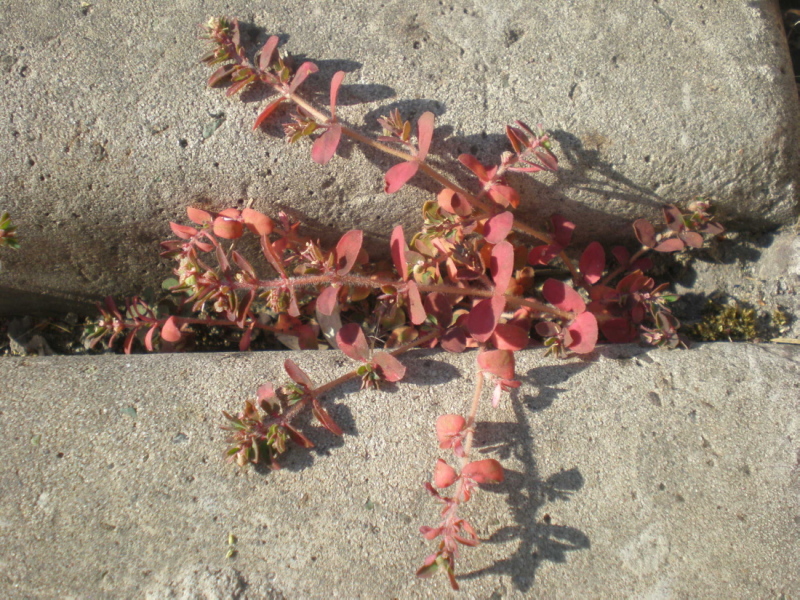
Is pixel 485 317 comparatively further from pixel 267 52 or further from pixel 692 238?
pixel 267 52

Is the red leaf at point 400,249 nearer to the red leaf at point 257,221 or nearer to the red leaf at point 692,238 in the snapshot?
the red leaf at point 257,221

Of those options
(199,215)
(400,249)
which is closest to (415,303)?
(400,249)

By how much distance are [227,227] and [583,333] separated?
1294 millimetres

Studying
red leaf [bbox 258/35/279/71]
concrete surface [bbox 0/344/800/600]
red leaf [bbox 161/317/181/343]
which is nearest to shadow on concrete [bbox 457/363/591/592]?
concrete surface [bbox 0/344/800/600]

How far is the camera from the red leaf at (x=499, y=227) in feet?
6.01

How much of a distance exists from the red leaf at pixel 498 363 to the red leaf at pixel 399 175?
0.61 m

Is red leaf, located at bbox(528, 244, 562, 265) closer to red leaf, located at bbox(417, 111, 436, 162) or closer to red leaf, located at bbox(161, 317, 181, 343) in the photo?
red leaf, located at bbox(417, 111, 436, 162)

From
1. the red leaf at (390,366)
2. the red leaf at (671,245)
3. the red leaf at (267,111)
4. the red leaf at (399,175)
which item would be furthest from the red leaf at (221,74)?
the red leaf at (671,245)

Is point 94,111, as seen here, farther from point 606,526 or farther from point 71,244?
point 606,526

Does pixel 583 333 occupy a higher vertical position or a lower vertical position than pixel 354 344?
higher

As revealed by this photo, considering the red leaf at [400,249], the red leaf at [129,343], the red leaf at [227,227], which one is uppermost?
the red leaf at [400,249]

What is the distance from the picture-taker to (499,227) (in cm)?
184

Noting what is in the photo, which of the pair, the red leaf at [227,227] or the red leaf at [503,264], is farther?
the red leaf at [227,227]

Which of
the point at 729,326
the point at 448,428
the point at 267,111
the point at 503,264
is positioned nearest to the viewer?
the point at 448,428
